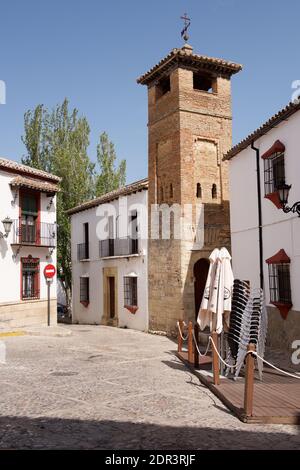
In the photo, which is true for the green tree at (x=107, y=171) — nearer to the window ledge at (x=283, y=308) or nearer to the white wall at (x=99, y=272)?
the white wall at (x=99, y=272)

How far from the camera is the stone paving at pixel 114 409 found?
17.6 feet

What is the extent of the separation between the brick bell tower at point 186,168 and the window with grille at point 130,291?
1510mm

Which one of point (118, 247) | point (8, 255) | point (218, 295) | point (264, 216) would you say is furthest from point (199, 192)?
point (218, 295)

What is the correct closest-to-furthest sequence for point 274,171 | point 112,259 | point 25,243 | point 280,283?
point 280,283
point 274,171
point 25,243
point 112,259

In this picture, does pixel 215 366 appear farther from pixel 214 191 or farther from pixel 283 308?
pixel 214 191

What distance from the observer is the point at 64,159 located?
26.5 meters

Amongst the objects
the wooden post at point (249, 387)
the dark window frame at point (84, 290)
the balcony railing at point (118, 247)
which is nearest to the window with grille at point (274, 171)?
the wooden post at point (249, 387)

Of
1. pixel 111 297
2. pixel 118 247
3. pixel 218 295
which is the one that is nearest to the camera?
pixel 218 295

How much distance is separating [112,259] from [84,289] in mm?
3841
